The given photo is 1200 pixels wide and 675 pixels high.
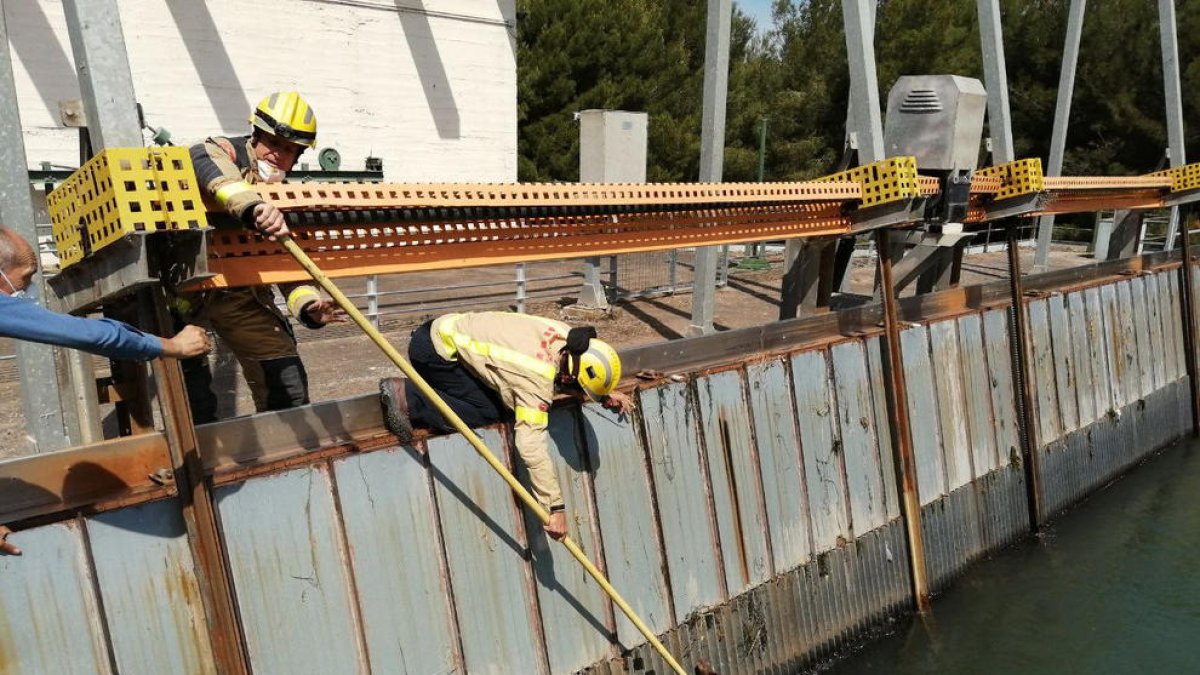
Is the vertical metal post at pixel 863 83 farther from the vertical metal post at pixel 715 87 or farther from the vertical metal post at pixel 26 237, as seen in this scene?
the vertical metal post at pixel 26 237

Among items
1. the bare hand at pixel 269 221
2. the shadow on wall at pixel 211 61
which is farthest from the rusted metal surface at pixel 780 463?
the shadow on wall at pixel 211 61

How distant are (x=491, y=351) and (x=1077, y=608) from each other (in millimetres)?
5901

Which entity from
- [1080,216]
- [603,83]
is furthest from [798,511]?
[1080,216]

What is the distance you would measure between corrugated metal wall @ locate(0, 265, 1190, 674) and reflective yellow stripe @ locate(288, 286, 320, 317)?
0.74 metres

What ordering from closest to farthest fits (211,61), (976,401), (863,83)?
(863,83), (976,401), (211,61)

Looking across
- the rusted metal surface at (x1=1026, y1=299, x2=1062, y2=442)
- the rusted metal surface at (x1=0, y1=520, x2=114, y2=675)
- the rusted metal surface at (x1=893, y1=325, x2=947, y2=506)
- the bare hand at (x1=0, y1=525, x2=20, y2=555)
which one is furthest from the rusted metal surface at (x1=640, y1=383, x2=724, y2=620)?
the rusted metal surface at (x1=1026, y1=299, x2=1062, y2=442)

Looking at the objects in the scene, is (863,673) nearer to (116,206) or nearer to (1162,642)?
(1162,642)

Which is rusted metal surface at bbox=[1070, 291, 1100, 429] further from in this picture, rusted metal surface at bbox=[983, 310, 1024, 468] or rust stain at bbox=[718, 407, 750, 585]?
rust stain at bbox=[718, 407, 750, 585]

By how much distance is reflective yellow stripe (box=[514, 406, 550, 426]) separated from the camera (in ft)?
12.6

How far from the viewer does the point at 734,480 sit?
208 inches

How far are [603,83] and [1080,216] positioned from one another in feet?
63.2

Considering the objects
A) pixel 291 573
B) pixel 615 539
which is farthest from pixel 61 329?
pixel 615 539

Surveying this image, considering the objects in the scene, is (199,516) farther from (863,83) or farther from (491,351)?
(863,83)

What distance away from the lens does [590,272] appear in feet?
31.7
